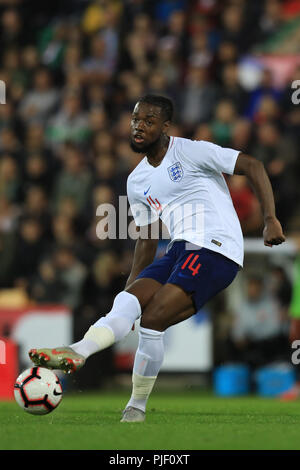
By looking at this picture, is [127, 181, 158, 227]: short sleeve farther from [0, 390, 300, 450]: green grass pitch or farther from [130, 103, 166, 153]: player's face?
[0, 390, 300, 450]: green grass pitch

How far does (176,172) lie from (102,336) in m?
1.17

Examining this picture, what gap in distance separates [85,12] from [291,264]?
5.95 m

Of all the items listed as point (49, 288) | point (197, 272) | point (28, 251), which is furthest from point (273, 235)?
point (28, 251)

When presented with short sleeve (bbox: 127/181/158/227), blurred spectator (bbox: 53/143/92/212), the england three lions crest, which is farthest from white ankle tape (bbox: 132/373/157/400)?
blurred spectator (bbox: 53/143/92/212)

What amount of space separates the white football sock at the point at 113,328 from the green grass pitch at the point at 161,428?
0.45 m

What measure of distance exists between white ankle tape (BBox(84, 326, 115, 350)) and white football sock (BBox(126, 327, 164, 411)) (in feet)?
0.91

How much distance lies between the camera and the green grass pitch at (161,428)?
4.66m

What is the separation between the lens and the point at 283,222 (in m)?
9.91

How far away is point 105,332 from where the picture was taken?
557 centimetres

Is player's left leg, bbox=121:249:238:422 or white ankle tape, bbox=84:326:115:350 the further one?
player's left leg, bbox=121:249:238:422

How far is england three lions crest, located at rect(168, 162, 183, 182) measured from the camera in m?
6.03

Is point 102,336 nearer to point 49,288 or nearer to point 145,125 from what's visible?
point 145,125

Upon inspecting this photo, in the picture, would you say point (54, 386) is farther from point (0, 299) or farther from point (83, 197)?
point (83, 197)

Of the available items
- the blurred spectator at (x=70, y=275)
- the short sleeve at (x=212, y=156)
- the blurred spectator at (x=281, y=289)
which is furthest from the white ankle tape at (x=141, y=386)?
the blurred spectator at (x=70, y=275)
